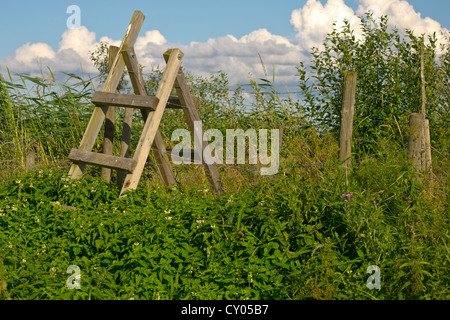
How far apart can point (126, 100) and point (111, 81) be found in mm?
641

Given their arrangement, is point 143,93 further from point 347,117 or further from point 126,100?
point 347,117

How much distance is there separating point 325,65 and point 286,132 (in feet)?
3.97

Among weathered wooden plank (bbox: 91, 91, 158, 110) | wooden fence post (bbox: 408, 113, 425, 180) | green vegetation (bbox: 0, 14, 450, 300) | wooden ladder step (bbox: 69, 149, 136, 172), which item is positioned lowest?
green vegetation (bbox: 0, 14, 450, 300)

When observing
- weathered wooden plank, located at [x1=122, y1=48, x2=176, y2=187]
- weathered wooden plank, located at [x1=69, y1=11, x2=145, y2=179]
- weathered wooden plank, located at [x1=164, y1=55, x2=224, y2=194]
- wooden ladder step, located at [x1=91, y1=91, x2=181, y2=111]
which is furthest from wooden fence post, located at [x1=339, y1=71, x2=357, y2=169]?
weathered wooden plank, located at [x1=69, y1=11, x2=145, y2=179]

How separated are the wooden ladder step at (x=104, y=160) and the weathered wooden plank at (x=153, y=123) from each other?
9 cm

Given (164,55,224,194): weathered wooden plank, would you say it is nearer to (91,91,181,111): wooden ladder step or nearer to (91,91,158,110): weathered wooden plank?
(91,91,181,111): wooden ladder step

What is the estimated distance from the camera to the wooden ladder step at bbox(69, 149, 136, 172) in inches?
214

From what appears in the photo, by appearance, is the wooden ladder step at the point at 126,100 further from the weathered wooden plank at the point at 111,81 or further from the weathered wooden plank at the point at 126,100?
the weathered wooden plank at the point at 111,81

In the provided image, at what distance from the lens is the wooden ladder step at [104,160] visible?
5.44 m

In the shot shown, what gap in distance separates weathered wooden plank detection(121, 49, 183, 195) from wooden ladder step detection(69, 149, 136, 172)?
0.28 feet

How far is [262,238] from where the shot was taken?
13.0 ft

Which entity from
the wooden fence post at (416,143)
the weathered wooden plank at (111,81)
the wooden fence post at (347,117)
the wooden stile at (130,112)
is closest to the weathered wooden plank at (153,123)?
the wooden stile at (130,112)
